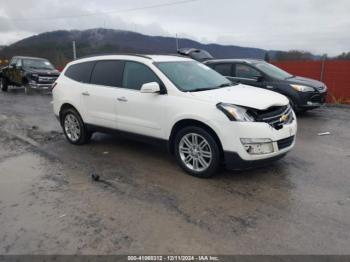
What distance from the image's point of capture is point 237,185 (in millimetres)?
4703

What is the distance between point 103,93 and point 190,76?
1.62 m

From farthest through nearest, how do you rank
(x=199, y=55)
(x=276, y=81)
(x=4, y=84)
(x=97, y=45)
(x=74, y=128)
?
(x=97, y=45)
(x=4, y=84)
(x=199, y=55)
(x=276, y=81)
(x=74, y=128)

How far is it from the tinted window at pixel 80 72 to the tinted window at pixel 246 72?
5.08m

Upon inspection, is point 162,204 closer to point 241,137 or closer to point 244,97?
point 241,137

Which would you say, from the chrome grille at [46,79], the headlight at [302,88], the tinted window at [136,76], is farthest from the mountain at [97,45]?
the tinted window at [136,76]

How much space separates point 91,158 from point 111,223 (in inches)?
100

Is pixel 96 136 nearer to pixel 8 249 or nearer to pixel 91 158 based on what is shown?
pixel 91 158

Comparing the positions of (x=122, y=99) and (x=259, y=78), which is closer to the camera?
(x=122, y=99)

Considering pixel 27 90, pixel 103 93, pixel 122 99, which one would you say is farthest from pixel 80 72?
pixel 27 90

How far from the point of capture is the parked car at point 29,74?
56.4ft

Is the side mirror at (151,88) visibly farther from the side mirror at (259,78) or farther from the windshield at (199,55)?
the windshield at (199,55)

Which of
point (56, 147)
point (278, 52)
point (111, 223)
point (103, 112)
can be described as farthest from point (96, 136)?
point (278, 52)

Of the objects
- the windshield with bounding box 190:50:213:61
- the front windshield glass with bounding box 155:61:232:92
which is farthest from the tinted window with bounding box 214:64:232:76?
the front windshield glass with bounding box 155:61:232:92

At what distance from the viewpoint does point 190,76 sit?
5.71 m
